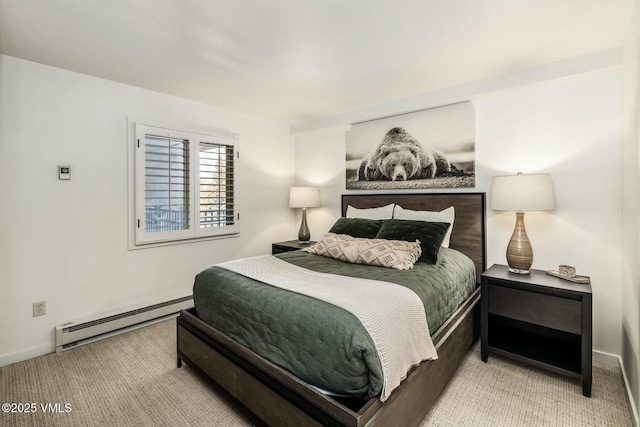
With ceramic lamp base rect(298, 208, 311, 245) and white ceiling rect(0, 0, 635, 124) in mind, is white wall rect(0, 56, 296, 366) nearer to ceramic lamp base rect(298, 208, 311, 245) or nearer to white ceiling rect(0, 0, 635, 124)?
white ceiling rect(0, 0, 635, 124)

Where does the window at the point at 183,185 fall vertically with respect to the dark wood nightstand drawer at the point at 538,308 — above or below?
above

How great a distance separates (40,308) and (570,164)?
4.49 metres

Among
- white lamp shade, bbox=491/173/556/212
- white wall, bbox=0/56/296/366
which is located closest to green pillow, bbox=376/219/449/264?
white lamp shade, bbox=491/173/556/212

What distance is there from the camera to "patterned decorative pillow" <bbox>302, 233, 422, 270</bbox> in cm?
232

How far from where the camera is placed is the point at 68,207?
2627 millimetres

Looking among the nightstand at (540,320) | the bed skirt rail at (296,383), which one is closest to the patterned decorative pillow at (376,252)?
the bed skirt rail at (296,383)

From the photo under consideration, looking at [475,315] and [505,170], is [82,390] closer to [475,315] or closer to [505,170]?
[475,315]

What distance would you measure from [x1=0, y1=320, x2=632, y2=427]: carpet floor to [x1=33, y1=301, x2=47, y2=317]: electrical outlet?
1.17 ft

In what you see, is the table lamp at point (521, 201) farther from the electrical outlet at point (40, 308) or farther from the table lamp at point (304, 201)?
the electrical outlet at point (40, 308)

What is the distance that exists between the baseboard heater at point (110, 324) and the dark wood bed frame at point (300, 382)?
0.96 m

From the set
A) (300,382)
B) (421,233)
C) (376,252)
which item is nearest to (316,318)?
(300,382)

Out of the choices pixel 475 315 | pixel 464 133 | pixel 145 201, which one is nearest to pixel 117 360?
pixel 145 201

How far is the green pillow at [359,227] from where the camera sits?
300 centimetres

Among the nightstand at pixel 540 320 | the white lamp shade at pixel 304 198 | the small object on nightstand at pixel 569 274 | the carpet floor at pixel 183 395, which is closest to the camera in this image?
the carpet floor at pixel 183 395
